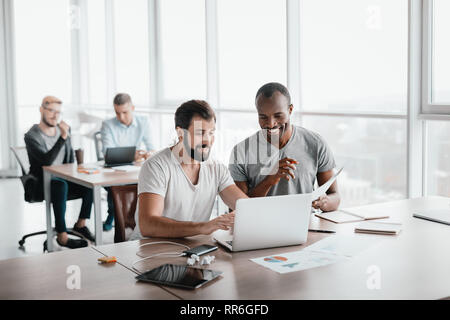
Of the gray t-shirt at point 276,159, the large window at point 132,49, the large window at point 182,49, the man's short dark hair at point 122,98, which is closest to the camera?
the gray t-shirt at point 276,159

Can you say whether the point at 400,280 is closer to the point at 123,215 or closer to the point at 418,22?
the point at 123,215

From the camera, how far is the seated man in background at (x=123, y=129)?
505 centimetres

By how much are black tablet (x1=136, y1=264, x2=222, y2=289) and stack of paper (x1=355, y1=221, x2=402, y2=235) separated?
83 centimetres

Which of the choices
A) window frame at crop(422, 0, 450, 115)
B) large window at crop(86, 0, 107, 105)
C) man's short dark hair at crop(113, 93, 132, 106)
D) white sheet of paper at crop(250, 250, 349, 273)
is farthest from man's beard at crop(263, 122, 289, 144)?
large window at crop(86, 0, 107, 105)

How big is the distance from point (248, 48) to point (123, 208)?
2.95 meters

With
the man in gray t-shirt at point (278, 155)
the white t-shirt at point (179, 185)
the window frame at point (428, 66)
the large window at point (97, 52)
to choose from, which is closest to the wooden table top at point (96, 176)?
the man in gray t-shirt at point (278, 155)

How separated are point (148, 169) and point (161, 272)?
0.69m

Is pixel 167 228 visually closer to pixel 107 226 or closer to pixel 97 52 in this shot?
pixel 107 226

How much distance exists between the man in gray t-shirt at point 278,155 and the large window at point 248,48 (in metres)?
2.07

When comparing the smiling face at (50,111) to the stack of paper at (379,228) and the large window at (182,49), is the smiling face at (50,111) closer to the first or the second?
the large window at (182,49)

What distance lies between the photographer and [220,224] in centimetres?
215

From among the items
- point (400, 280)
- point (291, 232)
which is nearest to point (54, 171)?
point (291, 232)

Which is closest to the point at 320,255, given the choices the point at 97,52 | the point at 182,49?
the point at 182,49

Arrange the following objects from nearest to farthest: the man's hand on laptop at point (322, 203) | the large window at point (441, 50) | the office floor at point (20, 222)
A: the man's hand on laptop at point (322, 203) → the large window at point (441, 50) → the office floor at point (20, 222)
